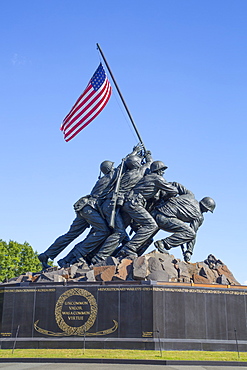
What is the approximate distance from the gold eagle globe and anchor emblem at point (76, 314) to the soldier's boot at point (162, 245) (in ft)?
17.0

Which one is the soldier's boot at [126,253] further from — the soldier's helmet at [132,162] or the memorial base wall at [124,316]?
the soldier's helmet at [132,162]

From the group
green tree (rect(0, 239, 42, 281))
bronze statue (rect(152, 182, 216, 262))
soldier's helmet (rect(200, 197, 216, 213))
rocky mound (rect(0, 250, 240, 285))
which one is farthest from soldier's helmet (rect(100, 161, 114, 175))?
green tree (rect(0, 239, 42, 281))

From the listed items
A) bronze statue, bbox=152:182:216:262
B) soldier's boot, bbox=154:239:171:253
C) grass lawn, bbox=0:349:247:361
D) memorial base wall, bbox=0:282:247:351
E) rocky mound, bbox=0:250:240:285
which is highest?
bronze statue, bbox=152:182:216:262

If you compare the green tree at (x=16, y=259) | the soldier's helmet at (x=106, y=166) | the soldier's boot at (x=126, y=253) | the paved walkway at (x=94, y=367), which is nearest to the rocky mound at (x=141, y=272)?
the soldier's boot at (x=126, y=253)

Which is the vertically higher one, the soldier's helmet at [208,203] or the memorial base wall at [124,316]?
the soldier's helmet at [208,203]

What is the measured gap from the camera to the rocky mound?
742 inches

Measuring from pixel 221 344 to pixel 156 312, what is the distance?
2663mm

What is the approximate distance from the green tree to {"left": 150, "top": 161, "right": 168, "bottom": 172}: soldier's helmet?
26.5 m

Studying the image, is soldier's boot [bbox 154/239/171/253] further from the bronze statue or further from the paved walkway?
the paved walkway

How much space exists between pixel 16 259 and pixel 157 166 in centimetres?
2761

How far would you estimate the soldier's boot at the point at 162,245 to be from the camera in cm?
2205

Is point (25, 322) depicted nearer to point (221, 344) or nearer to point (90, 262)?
point (90, 262)

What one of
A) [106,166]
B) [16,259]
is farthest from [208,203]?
[16,259]

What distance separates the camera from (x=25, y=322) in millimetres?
18156
